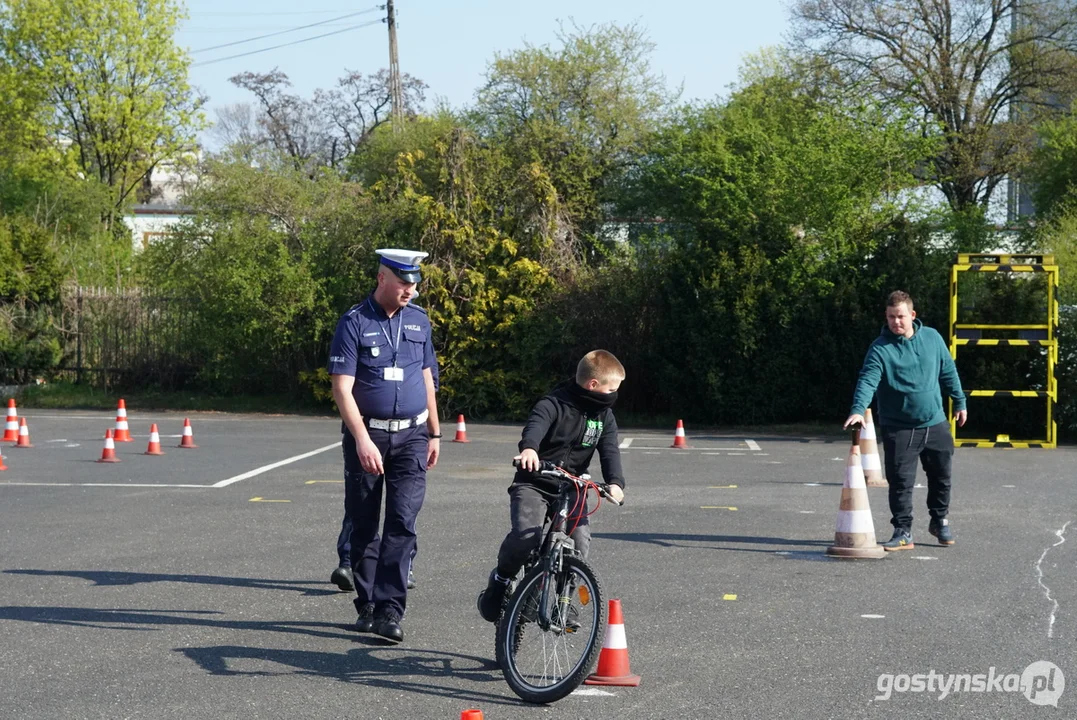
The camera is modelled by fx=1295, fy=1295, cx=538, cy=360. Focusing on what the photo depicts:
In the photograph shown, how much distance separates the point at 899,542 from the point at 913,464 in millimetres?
586

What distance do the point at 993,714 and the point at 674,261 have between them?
1799cm

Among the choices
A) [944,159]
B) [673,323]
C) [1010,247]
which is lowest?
[673,323]

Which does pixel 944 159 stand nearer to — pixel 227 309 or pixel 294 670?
pixel 227 309

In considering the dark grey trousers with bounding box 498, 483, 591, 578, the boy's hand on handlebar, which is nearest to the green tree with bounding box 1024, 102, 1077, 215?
the dark grey trousers with bounding box 498, 483, 591, 578

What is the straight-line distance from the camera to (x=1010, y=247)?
104 ft

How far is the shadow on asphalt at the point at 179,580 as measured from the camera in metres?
8.25

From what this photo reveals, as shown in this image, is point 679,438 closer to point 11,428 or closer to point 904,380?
point 904,380

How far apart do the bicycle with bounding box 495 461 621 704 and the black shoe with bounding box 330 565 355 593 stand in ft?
7.84

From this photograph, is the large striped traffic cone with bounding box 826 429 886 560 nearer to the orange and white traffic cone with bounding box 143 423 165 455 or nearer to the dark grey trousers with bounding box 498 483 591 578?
the dark grey trousers with bounding box 498 483 591 578

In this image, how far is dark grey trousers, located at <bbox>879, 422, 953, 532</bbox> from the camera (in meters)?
9.59

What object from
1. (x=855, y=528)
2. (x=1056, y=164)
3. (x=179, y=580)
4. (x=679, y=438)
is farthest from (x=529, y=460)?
(x=1056, y=164)

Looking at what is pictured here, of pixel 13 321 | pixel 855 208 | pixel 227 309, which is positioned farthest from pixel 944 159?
pixel 13 321

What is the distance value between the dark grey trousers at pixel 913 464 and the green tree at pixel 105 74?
37240 mm

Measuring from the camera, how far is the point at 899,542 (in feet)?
31.4
